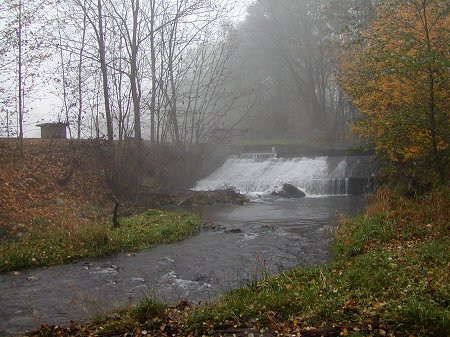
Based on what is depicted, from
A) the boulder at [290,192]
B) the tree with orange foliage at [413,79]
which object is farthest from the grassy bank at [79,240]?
the boulder at [290,192]

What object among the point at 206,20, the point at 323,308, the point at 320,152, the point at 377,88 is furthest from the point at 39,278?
the point at 320,152

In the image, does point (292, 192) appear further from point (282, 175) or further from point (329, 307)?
point (329, 307)

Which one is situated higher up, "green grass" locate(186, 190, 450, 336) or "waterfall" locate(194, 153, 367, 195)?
"waterfall" locate(194, 153, 367, 195)

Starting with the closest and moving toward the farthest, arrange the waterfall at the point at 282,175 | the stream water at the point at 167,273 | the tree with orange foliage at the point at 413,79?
the stream water at the point at 167,273 < the tree with orange foliage at the point at 413,79 < the waterfall at the point at 282,175

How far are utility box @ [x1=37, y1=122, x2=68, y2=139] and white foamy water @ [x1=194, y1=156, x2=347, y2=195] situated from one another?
25.6ft

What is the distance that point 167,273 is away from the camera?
336 inches

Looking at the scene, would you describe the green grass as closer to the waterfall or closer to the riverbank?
the riverbank

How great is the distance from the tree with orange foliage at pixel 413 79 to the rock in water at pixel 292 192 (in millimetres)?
8337

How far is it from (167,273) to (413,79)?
720cm

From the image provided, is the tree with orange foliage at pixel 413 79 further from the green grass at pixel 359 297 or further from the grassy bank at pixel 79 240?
the grassy bank at pixel 79 240

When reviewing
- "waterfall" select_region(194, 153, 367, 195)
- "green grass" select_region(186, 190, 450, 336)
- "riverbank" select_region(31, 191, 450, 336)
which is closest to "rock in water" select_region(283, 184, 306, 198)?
"waterfall" select_region(194, 153, 367, 195)

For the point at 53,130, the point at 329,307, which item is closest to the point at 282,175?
the point at 53,130

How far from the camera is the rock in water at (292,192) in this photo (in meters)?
20.1

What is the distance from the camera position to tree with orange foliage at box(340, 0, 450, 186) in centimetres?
996
